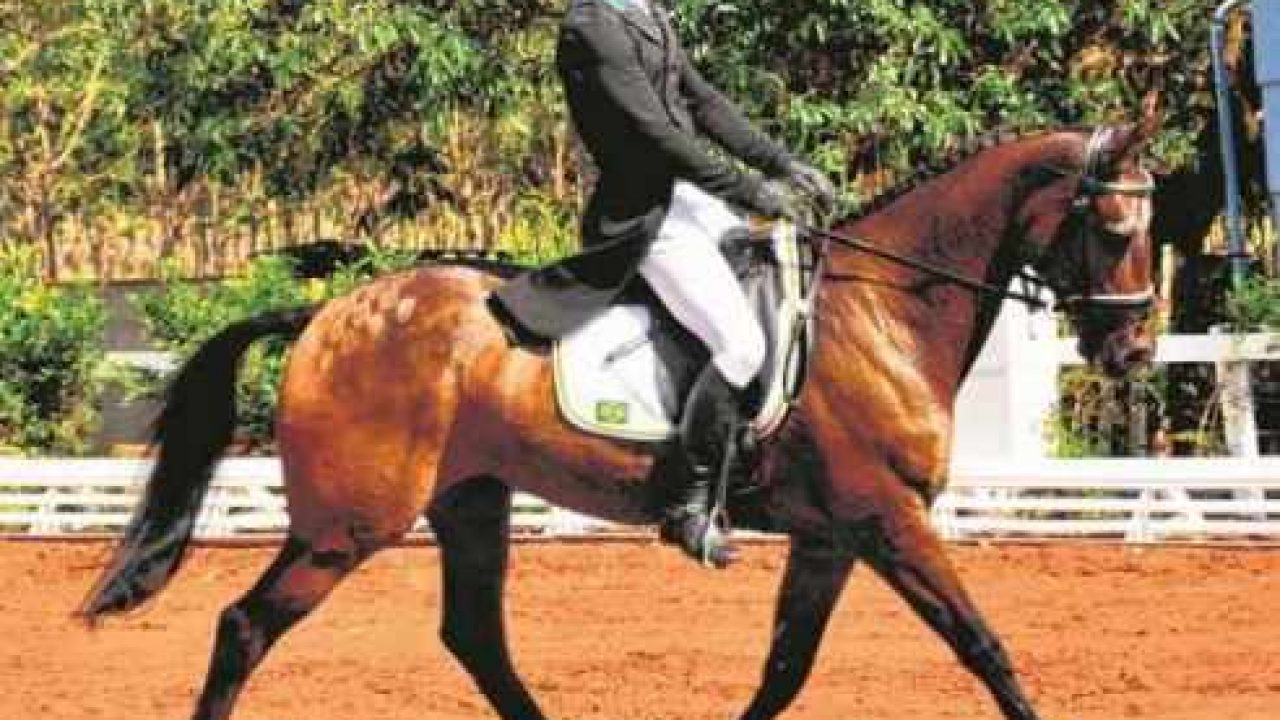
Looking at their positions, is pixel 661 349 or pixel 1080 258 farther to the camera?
pixel 661 349

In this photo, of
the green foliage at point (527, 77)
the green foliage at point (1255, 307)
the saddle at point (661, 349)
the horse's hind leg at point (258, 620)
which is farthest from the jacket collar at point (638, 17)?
the green foliage at point (527, 77)

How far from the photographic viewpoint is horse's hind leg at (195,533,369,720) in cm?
783

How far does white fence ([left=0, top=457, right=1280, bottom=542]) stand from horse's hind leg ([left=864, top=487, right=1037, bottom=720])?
5537 mm

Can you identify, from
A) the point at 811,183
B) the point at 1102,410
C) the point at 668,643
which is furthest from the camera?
the point at 1102,410

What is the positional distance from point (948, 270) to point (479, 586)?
1.84m

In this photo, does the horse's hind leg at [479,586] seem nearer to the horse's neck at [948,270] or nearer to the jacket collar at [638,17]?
the horse's neck at [948,270]

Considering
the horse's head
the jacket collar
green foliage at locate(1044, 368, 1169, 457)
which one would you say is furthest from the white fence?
the horse's head

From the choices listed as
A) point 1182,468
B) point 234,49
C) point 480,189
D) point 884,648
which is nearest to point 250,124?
point 234,49

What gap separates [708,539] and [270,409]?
339 inches

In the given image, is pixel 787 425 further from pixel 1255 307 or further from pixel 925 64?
pixel 925 64

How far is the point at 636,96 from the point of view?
25.0 feet

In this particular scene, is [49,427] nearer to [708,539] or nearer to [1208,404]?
[1208,404]

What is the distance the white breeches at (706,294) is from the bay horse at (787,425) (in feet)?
0.85

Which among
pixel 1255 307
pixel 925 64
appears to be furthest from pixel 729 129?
pixel 925 64
